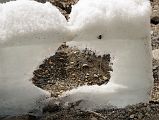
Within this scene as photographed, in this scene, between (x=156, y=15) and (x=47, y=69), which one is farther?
(x=156, y=15)

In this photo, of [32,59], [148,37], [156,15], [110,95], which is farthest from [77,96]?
[156,15]

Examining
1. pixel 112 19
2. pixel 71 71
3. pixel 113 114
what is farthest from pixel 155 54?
pixel 112 19

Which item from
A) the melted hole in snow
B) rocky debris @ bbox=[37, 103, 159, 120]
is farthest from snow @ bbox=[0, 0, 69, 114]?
the melted hole in snow

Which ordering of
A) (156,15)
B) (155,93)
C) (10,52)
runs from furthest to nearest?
(156,15) < (155,93) < (10,52)

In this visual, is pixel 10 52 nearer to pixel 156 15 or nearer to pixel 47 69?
pixel 47 69

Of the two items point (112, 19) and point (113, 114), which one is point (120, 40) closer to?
point (112, 19)

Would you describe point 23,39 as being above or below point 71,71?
above

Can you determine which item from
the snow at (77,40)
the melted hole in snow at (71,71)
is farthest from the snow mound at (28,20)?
Answer: the melted hole in snow at (71,71)

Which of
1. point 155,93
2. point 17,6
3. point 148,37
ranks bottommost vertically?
point 155,93
